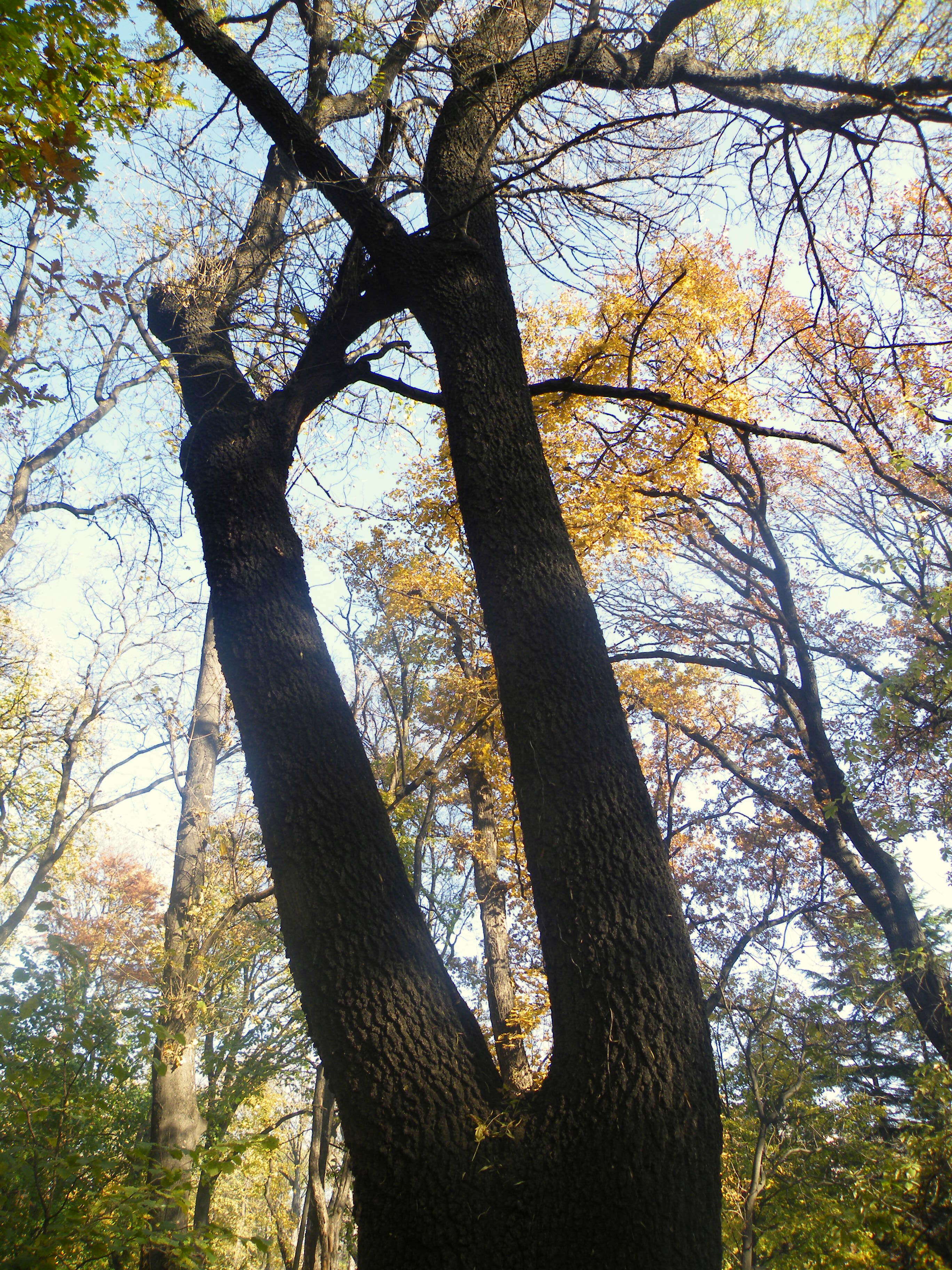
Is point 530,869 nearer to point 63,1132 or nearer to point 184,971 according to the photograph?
point 63,1132

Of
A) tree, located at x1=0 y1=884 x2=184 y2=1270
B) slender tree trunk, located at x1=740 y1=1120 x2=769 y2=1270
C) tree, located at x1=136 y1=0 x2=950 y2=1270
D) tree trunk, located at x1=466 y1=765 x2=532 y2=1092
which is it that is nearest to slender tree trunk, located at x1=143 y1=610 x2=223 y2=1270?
tree, located at x1=0 y1=884 x2=184 y2=1270

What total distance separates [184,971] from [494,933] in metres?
3.54

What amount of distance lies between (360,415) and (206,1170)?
148 inches

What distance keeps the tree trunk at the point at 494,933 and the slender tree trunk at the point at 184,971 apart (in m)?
3.06

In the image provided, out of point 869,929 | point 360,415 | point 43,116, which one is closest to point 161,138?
point 43,116

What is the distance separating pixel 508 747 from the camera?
2.40 m

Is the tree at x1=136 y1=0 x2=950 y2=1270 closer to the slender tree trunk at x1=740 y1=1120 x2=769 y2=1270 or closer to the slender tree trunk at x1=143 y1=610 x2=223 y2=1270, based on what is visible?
the slender tree trunk at x1=143 y1=610 x2=223 y2=1270

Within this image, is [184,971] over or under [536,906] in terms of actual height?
over

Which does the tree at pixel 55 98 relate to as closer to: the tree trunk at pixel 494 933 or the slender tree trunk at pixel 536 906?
the slender tree trunk at pixel 536 906

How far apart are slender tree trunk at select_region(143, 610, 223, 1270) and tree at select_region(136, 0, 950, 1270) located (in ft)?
10.7

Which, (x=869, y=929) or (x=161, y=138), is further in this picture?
(x=869, y=929)

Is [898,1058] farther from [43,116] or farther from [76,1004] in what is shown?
[43,116]


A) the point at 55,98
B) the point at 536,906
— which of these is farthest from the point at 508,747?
the point at 55,98

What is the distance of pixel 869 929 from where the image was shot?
428 inches
